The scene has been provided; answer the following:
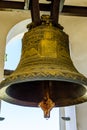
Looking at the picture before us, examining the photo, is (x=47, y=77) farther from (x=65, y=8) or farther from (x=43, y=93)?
(x=65, y=8)

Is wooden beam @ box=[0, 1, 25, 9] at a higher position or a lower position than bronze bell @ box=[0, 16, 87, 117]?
higher

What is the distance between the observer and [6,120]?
1.46 m

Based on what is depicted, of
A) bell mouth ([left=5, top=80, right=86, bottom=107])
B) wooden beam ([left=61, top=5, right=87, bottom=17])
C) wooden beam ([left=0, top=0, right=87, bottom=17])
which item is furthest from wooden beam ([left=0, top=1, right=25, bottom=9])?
bell mouth ([left=5, top=80, right=86, bottom=107])

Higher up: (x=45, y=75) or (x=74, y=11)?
(x=74, y=11)

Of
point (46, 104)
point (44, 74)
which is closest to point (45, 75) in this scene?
point (44, 74)

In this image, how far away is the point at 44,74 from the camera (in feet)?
2.94

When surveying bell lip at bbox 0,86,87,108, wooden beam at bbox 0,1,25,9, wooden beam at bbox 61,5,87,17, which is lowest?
bell lip at bbox 0,86,87,108

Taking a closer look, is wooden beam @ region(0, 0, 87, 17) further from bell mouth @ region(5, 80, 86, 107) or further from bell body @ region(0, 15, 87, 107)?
bell mouth @ region(5, 80, 86, 107)

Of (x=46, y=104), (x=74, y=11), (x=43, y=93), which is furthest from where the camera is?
(x=74, y=11)

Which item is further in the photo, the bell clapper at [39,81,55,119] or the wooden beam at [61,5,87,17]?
the wooden beam at [61,5,87,17]

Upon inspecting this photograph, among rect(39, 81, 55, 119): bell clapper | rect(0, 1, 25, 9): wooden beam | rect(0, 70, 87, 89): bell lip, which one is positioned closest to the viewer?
rect(0, 70, 87, 89): bell lip

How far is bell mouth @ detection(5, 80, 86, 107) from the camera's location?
1.10m

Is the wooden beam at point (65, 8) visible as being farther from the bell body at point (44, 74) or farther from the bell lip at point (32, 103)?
the bell lip at point (32, 103)

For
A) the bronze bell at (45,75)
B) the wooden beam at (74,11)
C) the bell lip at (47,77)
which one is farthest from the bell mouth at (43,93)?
the wooden beam at (74,11)
